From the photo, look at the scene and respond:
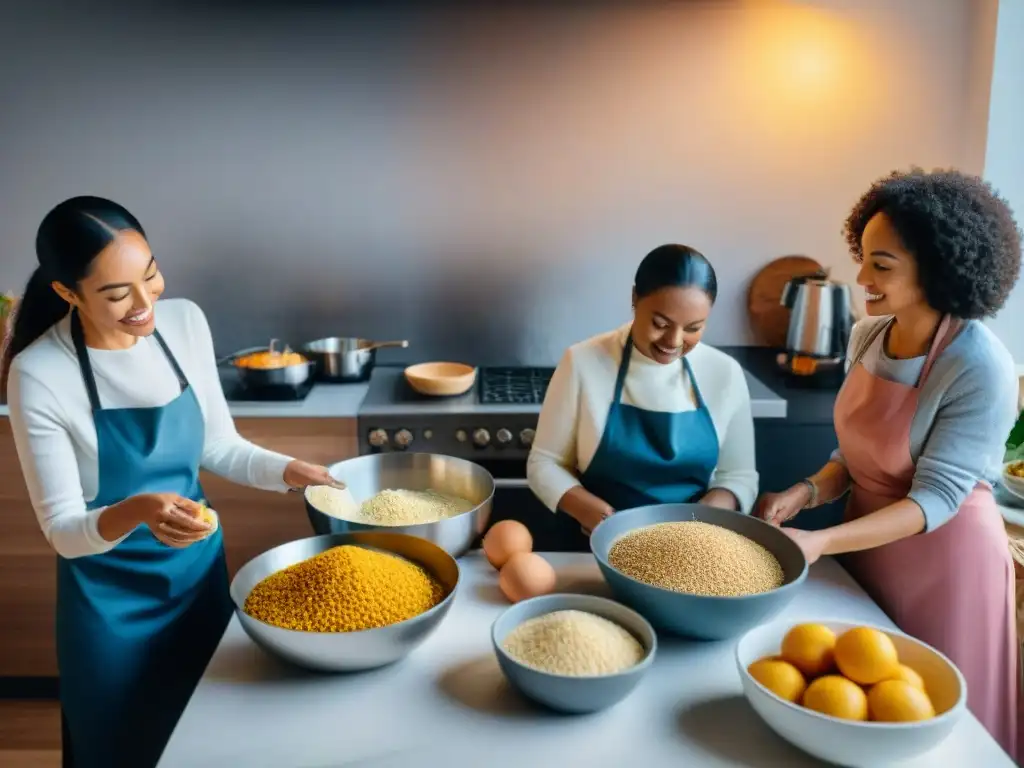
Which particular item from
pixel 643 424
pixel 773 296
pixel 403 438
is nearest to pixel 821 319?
pixel 773 296

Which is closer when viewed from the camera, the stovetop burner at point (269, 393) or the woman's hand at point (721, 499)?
the woman's hand at point (721, 499)

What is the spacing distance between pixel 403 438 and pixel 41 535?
1.06 meters

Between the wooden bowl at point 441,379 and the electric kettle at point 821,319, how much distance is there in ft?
3.35

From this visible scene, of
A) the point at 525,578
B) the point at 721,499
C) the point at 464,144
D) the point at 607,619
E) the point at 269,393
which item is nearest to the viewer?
the point at 607,619

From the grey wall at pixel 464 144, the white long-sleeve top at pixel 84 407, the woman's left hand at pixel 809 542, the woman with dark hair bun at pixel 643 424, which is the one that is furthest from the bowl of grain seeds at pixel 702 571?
the grey wall at pixel 464 144

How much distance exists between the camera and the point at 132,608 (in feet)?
5.14

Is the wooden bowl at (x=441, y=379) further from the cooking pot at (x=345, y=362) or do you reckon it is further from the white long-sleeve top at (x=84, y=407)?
the white long-sleeve top at (x=84, y=407)

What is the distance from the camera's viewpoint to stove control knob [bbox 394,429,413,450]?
237 cm

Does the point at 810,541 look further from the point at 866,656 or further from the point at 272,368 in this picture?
the point at 272,368

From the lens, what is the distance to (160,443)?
156 centimetres

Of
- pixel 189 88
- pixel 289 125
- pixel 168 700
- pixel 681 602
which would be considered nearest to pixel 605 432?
pixel 681 602

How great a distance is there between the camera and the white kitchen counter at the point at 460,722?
40.4 inches

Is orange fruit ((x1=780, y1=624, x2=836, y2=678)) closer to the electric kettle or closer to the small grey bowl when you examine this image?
the small grey bowl

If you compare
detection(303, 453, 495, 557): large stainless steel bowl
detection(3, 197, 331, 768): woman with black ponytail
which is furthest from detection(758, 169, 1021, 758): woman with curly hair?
detection(3, 197, 331, 768): woman with black ponytail
